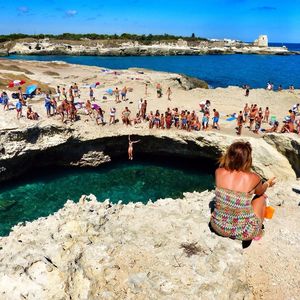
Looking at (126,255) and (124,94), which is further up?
(124,94)

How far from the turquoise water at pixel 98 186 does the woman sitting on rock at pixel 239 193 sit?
14.0 meters

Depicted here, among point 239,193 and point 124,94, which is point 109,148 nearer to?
point 124,94

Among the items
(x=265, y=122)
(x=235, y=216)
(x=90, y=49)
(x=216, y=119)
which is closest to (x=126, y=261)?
(x=235, y=216)

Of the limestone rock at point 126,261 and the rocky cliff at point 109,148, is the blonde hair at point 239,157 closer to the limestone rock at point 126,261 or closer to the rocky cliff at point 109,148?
the limestone rock at point 126,261

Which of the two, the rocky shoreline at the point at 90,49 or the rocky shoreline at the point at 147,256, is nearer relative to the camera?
the rocky shoreline at the point at 147,256

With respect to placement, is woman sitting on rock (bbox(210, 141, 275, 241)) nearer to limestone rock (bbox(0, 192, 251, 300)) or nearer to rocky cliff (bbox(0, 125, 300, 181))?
limestone rock (bbox(0, 192, 251, 300))

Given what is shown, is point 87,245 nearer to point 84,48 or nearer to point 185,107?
point 185,107

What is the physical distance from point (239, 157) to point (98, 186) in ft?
57.2

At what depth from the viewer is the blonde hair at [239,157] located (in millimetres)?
7621

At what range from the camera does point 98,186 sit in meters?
24.0

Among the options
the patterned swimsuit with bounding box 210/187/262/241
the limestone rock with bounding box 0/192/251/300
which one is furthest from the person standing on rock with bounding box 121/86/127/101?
the patterned swimsuit with bounding box 210/187/262/241

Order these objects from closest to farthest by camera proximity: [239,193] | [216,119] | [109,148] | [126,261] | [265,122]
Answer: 1. [239,193]
2. [126,261]
3. [216,119]
4. [109,148]
5. [265,122]

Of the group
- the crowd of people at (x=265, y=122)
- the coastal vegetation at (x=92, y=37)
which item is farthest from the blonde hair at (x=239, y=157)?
the coastal vegetation at (x=92, y=37)

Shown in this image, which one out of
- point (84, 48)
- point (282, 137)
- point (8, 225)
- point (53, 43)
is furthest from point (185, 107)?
point (53, 43)
